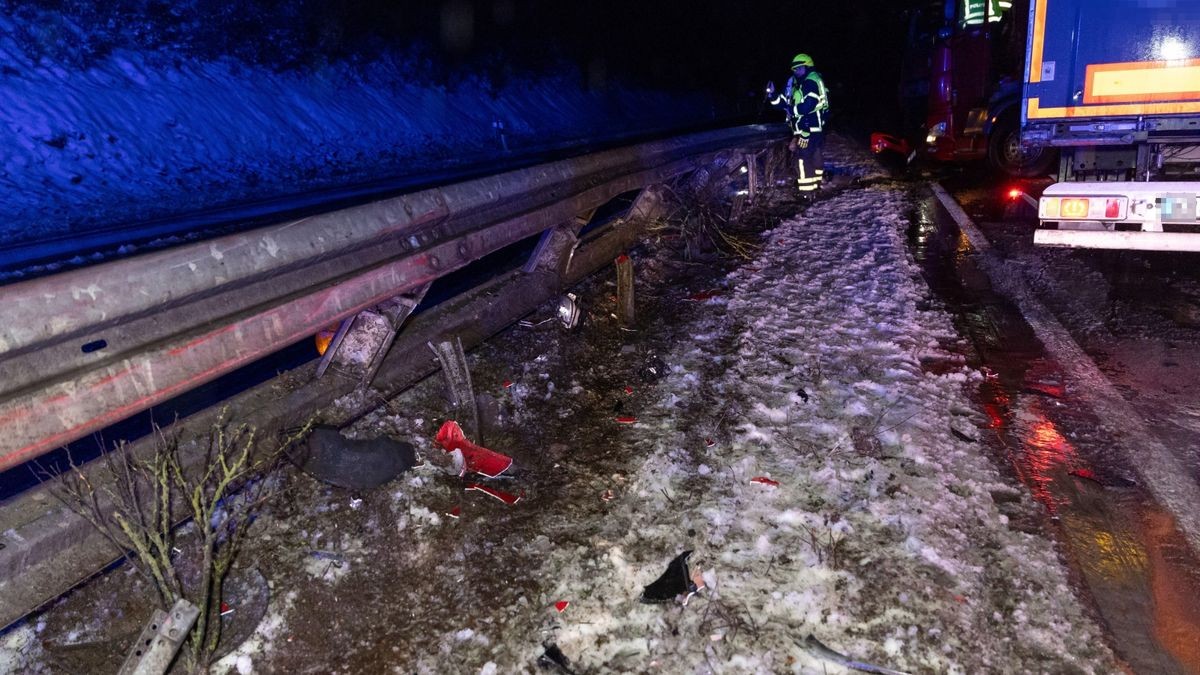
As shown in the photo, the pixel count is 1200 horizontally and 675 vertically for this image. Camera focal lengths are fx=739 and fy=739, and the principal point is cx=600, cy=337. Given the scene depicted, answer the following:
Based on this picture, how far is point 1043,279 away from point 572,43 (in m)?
20.1

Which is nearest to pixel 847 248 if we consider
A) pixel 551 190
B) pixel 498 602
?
pixel 551 190

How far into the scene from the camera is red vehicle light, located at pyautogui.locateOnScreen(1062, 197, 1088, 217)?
5.56 meters

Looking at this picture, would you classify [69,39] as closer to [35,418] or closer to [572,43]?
[35,418]

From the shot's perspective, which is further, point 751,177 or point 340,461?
point 751,177

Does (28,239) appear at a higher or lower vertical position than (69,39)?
lower

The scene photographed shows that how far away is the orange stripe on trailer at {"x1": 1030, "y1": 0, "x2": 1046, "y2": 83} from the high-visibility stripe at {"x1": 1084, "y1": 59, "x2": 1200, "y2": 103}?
390 mm

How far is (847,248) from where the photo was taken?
768 cm

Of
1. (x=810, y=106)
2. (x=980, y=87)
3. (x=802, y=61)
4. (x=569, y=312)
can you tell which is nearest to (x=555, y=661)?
(x=569, y=312)

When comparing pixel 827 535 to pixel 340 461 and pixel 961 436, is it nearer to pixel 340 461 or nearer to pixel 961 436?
pixel 961 436

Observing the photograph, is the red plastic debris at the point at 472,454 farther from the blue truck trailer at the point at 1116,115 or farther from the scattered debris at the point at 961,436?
the blue truck trailer at the point at 1116,115

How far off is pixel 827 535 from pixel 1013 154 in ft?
35.4

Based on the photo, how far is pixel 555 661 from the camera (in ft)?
8.07

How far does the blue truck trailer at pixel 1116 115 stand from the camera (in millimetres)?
5445

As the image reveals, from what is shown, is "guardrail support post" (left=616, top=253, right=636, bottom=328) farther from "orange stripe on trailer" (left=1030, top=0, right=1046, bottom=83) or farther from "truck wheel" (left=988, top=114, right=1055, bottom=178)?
"truck wheel" (left=988, top=114, right=1055, bottom=178)
